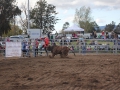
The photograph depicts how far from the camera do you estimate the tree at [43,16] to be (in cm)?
6525

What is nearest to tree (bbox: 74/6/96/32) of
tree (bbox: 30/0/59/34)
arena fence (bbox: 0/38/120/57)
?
tree (bbox: 30/0/59/34)

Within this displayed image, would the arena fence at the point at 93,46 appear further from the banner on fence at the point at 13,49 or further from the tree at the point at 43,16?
the tree at the point at 43,16

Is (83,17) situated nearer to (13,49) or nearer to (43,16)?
(43,16)

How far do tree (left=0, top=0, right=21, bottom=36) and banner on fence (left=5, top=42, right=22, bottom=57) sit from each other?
2348cm

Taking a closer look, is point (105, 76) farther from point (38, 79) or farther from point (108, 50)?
point (108, 50)

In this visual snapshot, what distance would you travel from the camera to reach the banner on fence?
20.9 meters

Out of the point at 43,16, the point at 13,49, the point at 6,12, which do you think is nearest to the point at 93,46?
the point at 13,49

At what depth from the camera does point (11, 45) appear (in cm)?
2105

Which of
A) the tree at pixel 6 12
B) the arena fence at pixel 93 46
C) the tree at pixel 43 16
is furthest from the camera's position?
the tree at pixel 43 16

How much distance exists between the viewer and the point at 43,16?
2667 inches

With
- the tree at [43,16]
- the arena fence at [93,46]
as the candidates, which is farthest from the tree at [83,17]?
the arena fence at [93,46]

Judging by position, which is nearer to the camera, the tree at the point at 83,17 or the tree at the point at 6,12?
the tree at the point at 6,12

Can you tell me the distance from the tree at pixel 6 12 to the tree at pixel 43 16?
1872cm

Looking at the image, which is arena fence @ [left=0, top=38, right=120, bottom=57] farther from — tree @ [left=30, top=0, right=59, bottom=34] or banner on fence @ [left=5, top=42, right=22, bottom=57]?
tree @ [left=30, top=0, right=59, bottom=34]
